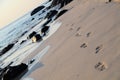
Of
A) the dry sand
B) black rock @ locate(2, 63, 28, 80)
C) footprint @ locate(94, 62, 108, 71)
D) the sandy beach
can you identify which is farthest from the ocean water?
footprint @ locate(94, 62, 108, 71)

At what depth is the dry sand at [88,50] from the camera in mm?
5352

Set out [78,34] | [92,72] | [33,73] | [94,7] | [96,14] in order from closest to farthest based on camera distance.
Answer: [92,72] → [33,73] → [78,34] → [96,14] → [94,7]

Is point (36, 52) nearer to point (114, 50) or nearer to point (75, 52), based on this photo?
point (75, 52)

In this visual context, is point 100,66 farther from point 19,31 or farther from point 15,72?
point 19,31

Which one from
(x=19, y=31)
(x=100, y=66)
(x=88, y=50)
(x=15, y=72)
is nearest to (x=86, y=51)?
(x=88, y=50)

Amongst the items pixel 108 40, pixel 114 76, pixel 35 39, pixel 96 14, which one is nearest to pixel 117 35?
pixel 108 40

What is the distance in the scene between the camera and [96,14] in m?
8.44

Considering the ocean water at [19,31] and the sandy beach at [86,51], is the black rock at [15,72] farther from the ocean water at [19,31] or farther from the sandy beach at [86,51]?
the ocean water at [19,31]

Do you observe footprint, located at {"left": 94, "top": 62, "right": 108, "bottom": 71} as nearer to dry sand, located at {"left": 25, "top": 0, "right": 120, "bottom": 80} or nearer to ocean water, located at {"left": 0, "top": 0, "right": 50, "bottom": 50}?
dry sand, located at {"left": 25, "top": 0, "right": 120, "bottom": 80}

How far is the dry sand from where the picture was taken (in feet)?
17.6

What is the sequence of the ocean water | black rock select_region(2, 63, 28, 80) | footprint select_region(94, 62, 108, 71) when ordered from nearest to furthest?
1. footprint select_region(94, 62, 108, 71)
2. black rock select_region(2, 63, 28, 80)
3. the ocean water

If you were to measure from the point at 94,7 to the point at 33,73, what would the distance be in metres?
3.86

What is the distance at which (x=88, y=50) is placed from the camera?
249 inches

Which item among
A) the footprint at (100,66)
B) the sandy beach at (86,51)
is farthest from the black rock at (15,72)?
the footprint at (100,66)
